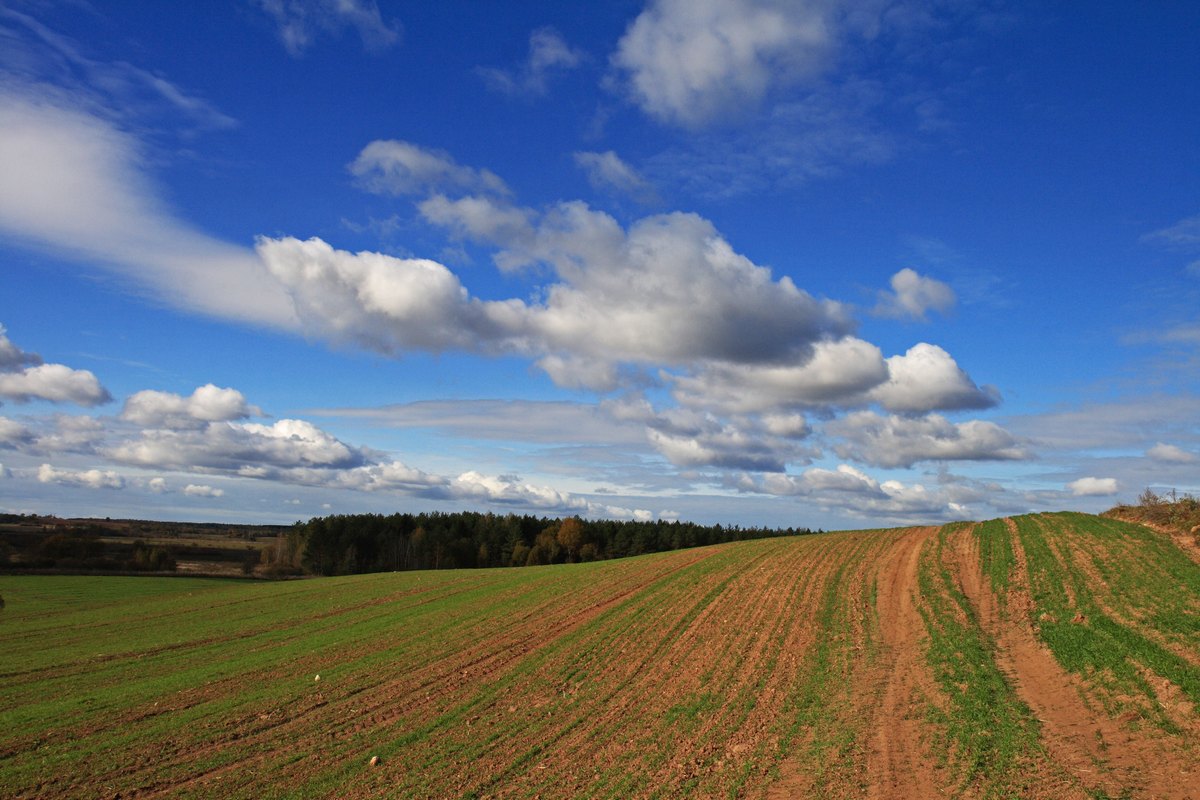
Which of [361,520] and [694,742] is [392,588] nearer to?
[694,742]

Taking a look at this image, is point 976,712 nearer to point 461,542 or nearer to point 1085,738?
point 1085,738

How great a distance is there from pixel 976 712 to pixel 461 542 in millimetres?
106880

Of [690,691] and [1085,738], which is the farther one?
[690,691]

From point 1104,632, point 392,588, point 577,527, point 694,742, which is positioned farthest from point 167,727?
point 577,527

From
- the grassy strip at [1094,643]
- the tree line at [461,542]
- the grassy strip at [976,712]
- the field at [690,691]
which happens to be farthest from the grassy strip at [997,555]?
the tree line at [461,542]

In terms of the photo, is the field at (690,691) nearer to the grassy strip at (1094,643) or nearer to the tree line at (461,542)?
the grassy strip at (1094,643)

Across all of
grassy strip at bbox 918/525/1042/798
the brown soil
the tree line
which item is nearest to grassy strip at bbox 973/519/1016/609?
grassy strip at bbox 918/525/1042/798

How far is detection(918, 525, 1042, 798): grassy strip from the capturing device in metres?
13.7

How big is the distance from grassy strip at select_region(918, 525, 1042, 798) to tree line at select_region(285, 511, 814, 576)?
89708 millimetres

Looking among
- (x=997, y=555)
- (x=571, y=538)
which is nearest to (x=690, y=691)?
(x=997, y=555)

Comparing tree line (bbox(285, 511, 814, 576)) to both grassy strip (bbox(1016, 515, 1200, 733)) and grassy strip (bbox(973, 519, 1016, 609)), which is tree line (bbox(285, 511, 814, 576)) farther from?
grassy strip (bbox(1016, 515, 1200, 733))

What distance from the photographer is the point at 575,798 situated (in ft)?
46.3

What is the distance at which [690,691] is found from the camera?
70.5 ft

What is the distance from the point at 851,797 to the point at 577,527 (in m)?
107
